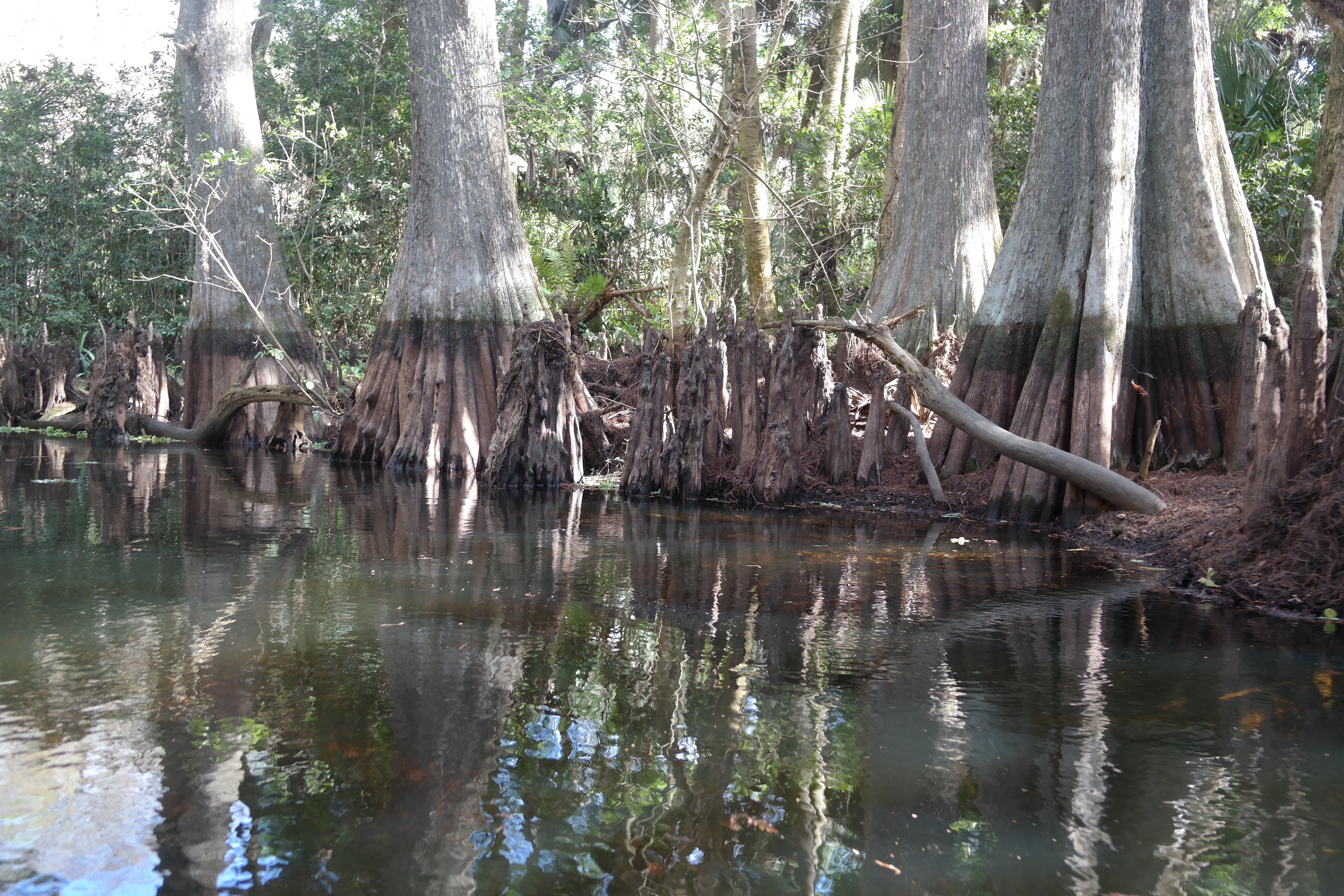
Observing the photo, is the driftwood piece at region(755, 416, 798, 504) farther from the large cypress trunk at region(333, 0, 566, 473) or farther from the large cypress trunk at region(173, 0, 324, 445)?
the large cypress trunk at region(173, 0, 324, 445)

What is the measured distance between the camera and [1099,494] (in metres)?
7.79

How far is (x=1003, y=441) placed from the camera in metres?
8.13

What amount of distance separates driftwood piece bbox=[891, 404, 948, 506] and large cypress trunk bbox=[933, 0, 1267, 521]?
277 millimetres

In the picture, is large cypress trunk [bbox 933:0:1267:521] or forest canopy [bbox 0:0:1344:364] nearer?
large cypress trunk [bbox 933:0:1267:521]

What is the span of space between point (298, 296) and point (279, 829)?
17648 mm

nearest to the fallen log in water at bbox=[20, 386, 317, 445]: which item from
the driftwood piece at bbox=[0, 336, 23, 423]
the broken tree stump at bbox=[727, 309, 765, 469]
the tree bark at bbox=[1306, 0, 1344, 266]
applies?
the driftwood piece at bbox=[0, 336, 23, 423]

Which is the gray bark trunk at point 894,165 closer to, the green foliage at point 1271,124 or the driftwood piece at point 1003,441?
the green foliage at point 1271,124

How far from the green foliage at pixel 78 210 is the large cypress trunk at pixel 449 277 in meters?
10.1

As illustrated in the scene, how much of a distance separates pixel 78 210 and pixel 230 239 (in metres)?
7.73

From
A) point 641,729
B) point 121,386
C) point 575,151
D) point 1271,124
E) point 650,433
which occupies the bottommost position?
point 641,729

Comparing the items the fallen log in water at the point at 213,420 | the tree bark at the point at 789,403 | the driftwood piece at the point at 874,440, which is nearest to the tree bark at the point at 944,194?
the driftwood piece at the point at 874,440

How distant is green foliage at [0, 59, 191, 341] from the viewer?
67.5ft

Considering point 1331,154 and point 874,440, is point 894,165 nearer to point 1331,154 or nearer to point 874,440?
point 1331,154

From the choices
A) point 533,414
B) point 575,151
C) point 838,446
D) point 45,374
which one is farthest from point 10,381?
point 838,446
